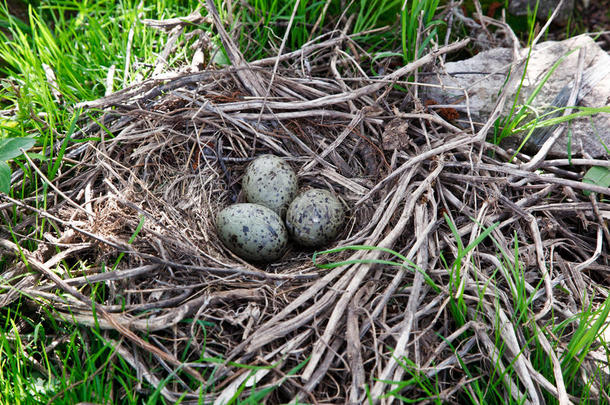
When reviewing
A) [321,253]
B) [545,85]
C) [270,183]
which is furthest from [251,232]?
[545,85]

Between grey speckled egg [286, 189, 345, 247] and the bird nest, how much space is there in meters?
0.12

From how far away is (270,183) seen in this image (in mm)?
2980

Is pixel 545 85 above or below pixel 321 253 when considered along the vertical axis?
above

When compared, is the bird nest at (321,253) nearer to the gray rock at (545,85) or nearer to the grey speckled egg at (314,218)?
the grey speckled egg at (314,218)

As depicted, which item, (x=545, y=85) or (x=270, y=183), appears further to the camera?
(x=545, y=85)

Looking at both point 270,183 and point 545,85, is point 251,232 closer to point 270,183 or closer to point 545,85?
point 270,183

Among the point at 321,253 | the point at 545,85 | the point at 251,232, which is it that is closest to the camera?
the point at 321,253

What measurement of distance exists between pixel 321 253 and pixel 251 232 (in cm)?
48

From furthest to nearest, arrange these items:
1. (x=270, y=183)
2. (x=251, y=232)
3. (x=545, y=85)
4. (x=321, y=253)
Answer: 1. (x=545, y=85)
2. (x=270, y=183)
3. (x=251, y=232)
4. (x=321, y=253)

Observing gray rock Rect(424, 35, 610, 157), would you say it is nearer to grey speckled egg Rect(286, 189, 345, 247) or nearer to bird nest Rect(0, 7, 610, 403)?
bird nest Rect(0, 7, 610, 403)

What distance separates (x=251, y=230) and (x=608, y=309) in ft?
5.95

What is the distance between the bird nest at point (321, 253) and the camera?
6.86 ft

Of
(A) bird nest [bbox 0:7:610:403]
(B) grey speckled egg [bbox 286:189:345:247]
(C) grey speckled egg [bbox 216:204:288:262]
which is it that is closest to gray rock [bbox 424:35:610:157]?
(A) bird nest [bbox 0:7:610:403]

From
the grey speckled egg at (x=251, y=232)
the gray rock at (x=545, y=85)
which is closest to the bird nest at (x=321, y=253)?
the grey speckled egg at (x=251, y=232)
